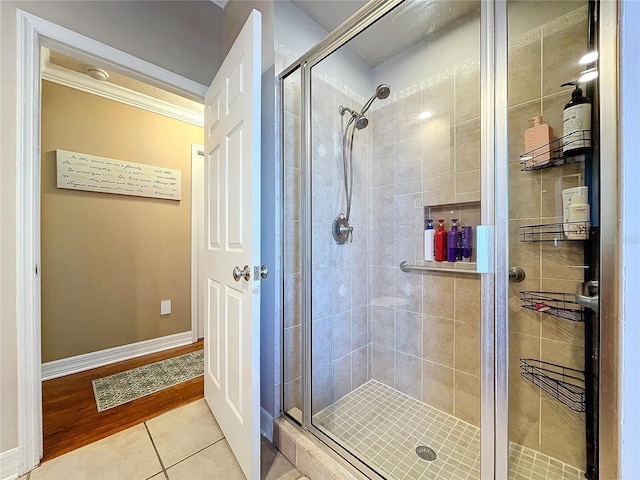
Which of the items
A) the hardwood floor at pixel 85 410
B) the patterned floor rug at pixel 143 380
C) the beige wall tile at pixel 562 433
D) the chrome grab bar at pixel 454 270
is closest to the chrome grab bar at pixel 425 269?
the chrome grab bar at pixel 454 270

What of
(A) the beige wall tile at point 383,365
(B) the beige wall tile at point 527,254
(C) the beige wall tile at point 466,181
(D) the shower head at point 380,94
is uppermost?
(D) the shower head at point 380,94

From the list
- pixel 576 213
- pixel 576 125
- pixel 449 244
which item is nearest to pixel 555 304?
pixel 576 213

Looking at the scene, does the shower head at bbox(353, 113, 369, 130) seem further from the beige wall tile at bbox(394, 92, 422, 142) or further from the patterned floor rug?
the patterned floor rug

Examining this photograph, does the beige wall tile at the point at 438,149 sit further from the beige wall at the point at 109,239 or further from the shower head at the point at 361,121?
the beige wall at the point at 109,239

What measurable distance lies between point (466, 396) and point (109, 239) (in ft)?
9.41

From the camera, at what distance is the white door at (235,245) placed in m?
1.11

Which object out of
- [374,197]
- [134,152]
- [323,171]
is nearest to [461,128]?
[374,197]

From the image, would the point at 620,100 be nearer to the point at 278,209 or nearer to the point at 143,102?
the point at 278,209

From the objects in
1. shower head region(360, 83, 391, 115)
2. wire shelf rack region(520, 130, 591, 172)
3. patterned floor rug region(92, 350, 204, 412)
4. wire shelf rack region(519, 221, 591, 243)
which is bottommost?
patterned floor rug region(92, 350, 204, 412)

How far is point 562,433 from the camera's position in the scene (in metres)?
1.21

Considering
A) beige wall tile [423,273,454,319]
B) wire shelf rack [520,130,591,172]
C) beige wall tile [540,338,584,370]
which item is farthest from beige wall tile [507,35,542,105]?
beige wall tile [540,338,584,370]

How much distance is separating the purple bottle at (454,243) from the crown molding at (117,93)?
260 centimetres

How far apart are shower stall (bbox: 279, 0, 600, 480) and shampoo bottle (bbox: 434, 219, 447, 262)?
0.03 meters

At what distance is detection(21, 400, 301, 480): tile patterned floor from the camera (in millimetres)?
1198
